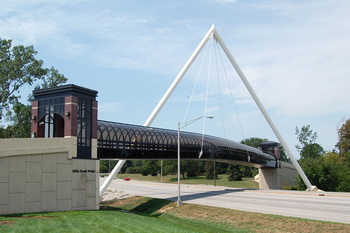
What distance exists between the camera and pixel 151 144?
45.3m

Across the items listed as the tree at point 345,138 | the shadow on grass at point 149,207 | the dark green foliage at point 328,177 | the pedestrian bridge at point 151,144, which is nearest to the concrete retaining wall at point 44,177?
the pedestrian bridge at point 151,144

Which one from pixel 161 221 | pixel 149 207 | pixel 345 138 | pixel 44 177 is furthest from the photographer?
pixel 345 138

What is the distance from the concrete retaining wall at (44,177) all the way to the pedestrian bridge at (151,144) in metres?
5.25

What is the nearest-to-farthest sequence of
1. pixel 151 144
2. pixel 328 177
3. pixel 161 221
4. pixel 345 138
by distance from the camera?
pixel 161 221
pixel 151 144
pixel 328 177
pixel 345 138

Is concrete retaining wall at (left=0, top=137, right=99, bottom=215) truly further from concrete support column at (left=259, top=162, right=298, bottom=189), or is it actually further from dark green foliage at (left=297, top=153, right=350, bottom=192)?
concrete support column at (left=259, top=162, right=298, bottom=189)

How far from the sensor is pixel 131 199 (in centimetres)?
5041

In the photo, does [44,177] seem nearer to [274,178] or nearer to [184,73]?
[184,73]

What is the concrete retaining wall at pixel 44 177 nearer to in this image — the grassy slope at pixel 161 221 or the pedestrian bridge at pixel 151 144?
the grassy slope at pixel 161 221

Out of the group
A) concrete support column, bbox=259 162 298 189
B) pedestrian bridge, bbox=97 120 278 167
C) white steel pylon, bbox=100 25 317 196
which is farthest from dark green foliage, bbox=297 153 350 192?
pedestrian bridge, bbox=97 120 278 167

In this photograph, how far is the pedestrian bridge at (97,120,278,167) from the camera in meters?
38.1

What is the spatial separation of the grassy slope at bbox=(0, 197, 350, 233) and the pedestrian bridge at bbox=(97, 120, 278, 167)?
20.7ft

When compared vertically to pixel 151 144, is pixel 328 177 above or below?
below

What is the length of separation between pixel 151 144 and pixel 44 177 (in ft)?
62.7

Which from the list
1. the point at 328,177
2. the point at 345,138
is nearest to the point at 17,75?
the point at 328,177
